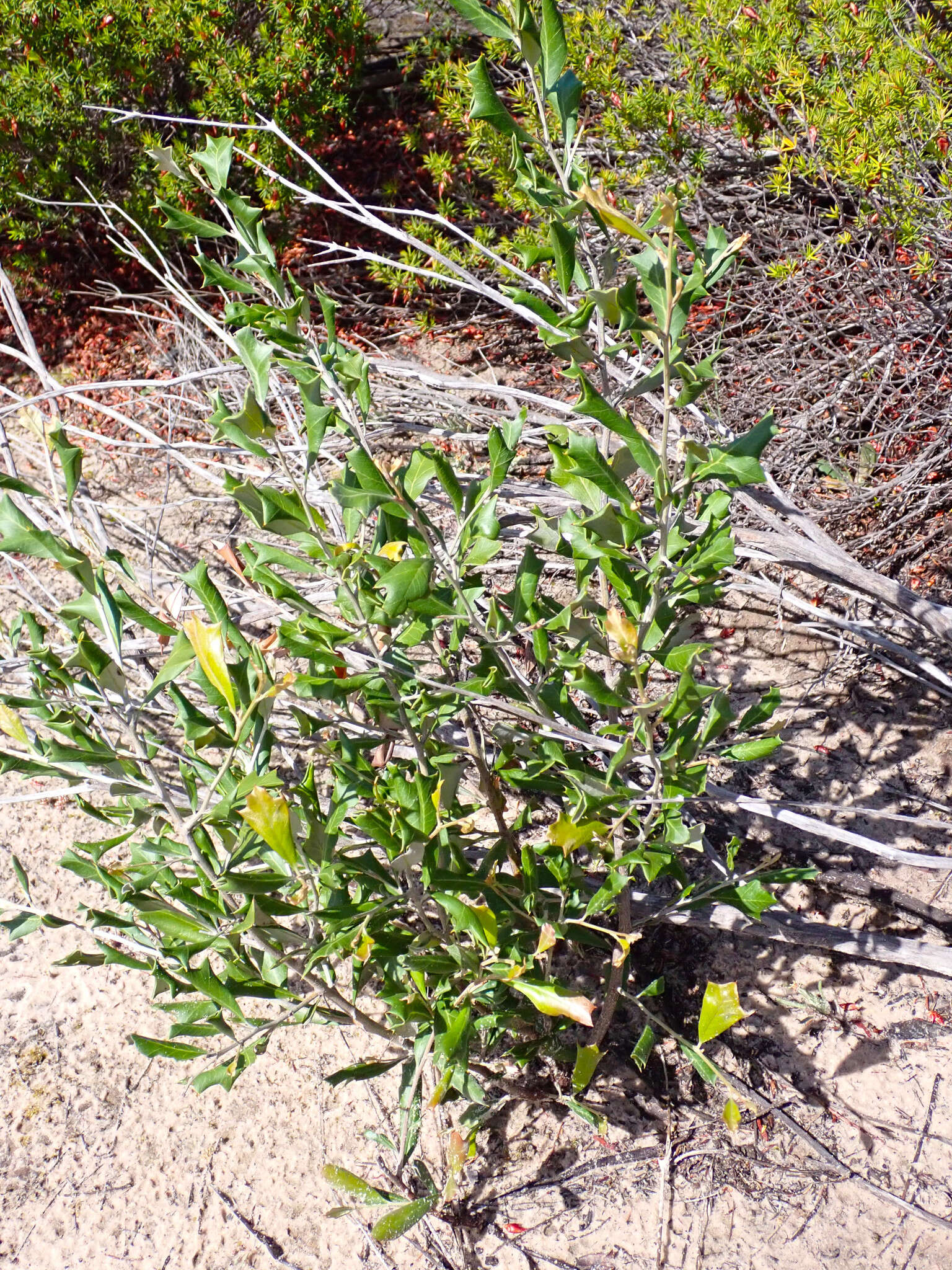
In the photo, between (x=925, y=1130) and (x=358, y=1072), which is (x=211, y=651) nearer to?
(x=358, y=1072)

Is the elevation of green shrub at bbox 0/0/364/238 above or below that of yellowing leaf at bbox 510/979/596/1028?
above

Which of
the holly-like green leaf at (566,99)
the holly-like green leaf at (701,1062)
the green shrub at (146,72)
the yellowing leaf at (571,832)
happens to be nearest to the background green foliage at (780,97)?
the green shrub at (146,72)

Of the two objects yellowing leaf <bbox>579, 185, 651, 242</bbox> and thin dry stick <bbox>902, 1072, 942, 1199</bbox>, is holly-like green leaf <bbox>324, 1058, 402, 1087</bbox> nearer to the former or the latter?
thin dry stick <bbox>902, 1072, 942, 1199</bbox>

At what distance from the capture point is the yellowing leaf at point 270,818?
127 centimetres

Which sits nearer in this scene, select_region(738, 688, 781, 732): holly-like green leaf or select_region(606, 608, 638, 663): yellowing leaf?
select_region(606, 608, 638, 663): yellowing leaf

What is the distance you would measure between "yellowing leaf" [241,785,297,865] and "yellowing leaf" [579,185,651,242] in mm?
834

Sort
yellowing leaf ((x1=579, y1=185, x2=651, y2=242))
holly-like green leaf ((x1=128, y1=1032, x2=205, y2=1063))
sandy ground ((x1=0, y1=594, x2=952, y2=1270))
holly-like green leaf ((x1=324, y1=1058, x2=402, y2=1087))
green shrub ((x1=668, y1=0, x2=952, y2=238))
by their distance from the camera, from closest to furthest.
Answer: yellowing leaf ((x1=579, y1=185, x2=651, y2=242))
holly-like green leaf ((x1=128, y1=1032, x2=205, y2=1063))
holly-like green leaf ((x1=324, y1=1058, x2=402, y2=1087))
sandy ground ((x1=0, y1=594, x2=952, y2=1270))
green shrub ((x1=668, y1=0, x2=952, y2=238))

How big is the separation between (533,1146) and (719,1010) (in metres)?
0.79

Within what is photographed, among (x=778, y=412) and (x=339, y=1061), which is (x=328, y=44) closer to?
(x=778, y=412)

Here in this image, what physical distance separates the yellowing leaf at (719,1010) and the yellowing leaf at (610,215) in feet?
3.64

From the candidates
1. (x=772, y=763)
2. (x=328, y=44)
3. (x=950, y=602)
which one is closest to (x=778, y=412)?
(x=950, y=602)

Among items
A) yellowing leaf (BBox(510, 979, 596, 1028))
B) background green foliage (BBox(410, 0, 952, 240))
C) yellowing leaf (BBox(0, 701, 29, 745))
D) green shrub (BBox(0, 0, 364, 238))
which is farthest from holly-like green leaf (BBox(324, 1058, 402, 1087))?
green shrub (BBox(0, 0, 364, 238))

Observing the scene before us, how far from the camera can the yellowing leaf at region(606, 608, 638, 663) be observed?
1314mm

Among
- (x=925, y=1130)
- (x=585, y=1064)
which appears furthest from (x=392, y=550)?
(x=925, y=1130)
